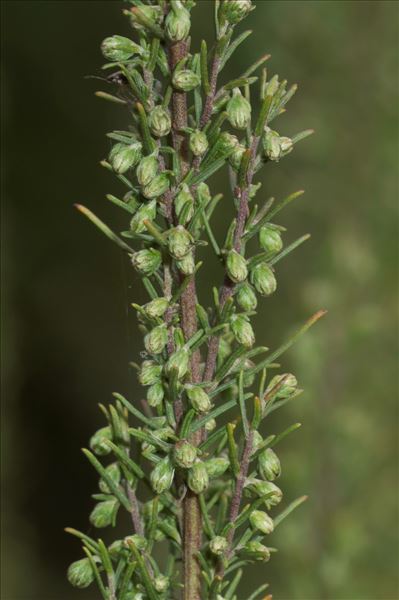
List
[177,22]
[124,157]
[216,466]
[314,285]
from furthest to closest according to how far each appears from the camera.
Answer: [314,285]
[216,466]
[124,157]
[177,22]

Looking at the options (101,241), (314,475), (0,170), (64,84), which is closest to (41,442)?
(101,241)

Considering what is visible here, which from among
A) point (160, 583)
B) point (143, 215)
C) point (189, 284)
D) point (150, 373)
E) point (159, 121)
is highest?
point (159, 121)

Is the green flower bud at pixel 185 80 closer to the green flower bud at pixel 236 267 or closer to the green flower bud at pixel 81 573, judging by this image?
the green flower bud at pixel 236 267

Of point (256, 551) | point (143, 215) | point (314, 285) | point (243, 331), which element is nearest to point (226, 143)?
point (143, 215)

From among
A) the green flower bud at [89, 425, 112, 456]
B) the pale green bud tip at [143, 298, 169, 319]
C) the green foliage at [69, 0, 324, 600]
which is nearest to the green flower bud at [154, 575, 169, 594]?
the green foliage at [69, 0, 324, 600]

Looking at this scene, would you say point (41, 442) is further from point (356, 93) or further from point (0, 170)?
point (356, 93)

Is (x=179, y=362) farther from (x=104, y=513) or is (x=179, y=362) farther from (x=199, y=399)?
(x=104, y=513)

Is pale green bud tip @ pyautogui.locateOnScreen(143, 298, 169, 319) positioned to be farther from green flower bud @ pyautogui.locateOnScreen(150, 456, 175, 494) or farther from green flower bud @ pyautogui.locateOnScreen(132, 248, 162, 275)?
green flower bud @ pyautogui.locateOnScreen(150, 456, 175, 494)

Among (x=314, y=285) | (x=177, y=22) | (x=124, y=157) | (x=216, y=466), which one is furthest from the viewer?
(x=314, y=285)
